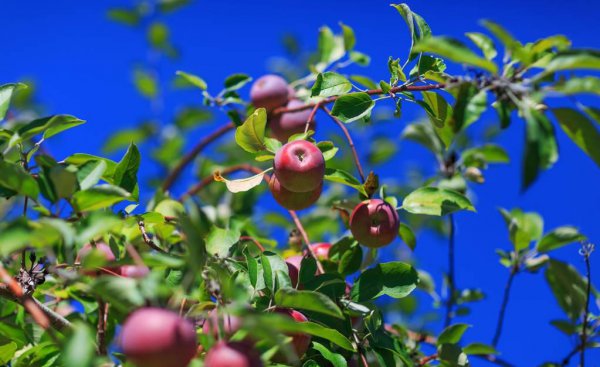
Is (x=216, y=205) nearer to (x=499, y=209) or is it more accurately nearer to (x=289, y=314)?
(x=499, y=209)

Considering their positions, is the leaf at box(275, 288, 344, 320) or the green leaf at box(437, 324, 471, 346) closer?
the leaf at box(275, 288, 344, 320)

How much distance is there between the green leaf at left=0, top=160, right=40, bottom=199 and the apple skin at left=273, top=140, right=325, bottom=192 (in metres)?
0.62

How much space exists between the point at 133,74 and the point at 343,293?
3789 mm

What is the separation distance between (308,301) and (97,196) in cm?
44

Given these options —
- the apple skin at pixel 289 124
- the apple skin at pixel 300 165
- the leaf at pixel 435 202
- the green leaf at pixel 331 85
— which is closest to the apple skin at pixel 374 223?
the leaf at pixel 435 202

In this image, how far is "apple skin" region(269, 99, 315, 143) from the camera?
2146 millimetres

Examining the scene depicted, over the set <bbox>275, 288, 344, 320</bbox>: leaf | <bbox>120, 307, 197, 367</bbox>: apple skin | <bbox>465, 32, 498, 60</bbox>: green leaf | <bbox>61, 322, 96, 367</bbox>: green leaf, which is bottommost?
<bbox>61, 322, 96, 367</bbox>: green leaf

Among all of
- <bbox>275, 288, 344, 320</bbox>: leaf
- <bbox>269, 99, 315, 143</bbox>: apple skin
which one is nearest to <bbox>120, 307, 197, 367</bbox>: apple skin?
<bbox>275, 288, 344, 320</bbox>: leaf

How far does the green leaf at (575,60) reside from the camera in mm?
1124

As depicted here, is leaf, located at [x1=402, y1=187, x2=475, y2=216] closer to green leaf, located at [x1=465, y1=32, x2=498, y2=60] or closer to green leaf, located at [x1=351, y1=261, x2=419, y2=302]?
green leaf, located at [x1=351, y1=261, x2=419, y2=302]

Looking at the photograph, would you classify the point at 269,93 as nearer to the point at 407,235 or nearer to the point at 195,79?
the point at 195,79

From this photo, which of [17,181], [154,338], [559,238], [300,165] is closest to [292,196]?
[300,165]

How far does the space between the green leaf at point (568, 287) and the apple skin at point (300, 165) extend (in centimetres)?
106

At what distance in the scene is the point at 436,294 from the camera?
2715 millimetres
